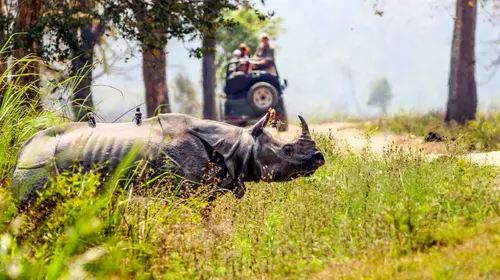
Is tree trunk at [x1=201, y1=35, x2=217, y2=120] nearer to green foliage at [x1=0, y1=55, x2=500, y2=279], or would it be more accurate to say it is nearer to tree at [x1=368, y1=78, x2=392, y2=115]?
green foliage at [x1=0, y1=55, x2=500, y2=279]

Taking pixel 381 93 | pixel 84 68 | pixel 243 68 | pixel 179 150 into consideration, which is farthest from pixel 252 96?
pixel 381 93

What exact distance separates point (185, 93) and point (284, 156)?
113 ft

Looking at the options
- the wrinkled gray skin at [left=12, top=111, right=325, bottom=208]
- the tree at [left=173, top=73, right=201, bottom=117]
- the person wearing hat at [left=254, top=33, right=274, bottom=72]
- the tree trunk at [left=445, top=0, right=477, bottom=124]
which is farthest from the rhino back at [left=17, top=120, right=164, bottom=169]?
the tree at [left=173, top=73, right=201, bottom=117]

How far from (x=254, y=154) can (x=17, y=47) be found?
5.47 m

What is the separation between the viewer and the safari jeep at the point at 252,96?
20.8 m

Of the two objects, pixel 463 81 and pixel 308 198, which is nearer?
pixel 308 198

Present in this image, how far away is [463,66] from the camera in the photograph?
2108 cm

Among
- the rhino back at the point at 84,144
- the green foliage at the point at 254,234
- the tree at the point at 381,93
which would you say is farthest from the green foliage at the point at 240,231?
the tree at the point at 381,93

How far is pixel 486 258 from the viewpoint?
5.62 meters

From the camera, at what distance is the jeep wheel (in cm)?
2077

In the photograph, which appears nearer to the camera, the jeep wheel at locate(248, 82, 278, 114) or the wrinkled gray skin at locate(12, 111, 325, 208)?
the wrinkled gray skin at locate(12, 111, 325, 208)

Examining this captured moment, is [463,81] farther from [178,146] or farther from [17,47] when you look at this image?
[178,146]

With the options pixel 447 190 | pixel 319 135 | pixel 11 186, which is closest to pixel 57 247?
pixel 11 186

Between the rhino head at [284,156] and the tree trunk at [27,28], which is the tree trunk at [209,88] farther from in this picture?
the rhino head at [284,156]
